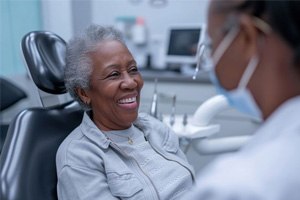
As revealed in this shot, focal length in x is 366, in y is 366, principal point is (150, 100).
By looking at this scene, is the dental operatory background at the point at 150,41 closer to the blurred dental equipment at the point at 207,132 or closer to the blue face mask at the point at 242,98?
the blurred dental equipment at the point at 207,132

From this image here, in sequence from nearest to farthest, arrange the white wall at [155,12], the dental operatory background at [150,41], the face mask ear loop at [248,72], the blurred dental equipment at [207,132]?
the face mask ear loop at [248,72]
the blurred dental equipment at [207,132]
the dental operatory background at [150,41]
the white wall at [155,12]

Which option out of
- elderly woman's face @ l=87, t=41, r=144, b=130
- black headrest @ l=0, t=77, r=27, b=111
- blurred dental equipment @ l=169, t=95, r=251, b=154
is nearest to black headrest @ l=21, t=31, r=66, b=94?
elderly woman's face @ l=87, t=41, r=144, b=130

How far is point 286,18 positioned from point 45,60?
0.99 meters

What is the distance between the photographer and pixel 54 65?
4.51ft

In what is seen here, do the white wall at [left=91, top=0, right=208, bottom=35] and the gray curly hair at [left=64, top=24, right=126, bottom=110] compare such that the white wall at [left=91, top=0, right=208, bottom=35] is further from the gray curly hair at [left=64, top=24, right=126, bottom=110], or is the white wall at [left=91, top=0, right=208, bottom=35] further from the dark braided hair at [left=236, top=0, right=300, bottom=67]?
the dark braided hair at [left=236, top=0, right=300, bottom=67]

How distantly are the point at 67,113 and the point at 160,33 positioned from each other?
2084 mm

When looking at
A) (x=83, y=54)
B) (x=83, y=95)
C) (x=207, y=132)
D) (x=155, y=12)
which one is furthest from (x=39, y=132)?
(x=155, y=12)

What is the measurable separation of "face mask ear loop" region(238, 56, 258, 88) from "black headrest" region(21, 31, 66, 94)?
2.78 feet

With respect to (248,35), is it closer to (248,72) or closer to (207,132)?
(248,72)

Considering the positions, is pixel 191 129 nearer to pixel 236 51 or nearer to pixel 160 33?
pixel 236 51

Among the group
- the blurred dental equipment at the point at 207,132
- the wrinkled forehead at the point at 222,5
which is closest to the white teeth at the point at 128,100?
the blurred dental equipment at the point at 207,132

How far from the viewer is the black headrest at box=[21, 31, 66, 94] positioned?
4.34ft

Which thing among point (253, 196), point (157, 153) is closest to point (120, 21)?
point (157, 153)

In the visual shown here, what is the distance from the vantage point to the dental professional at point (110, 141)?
44.9 inches
